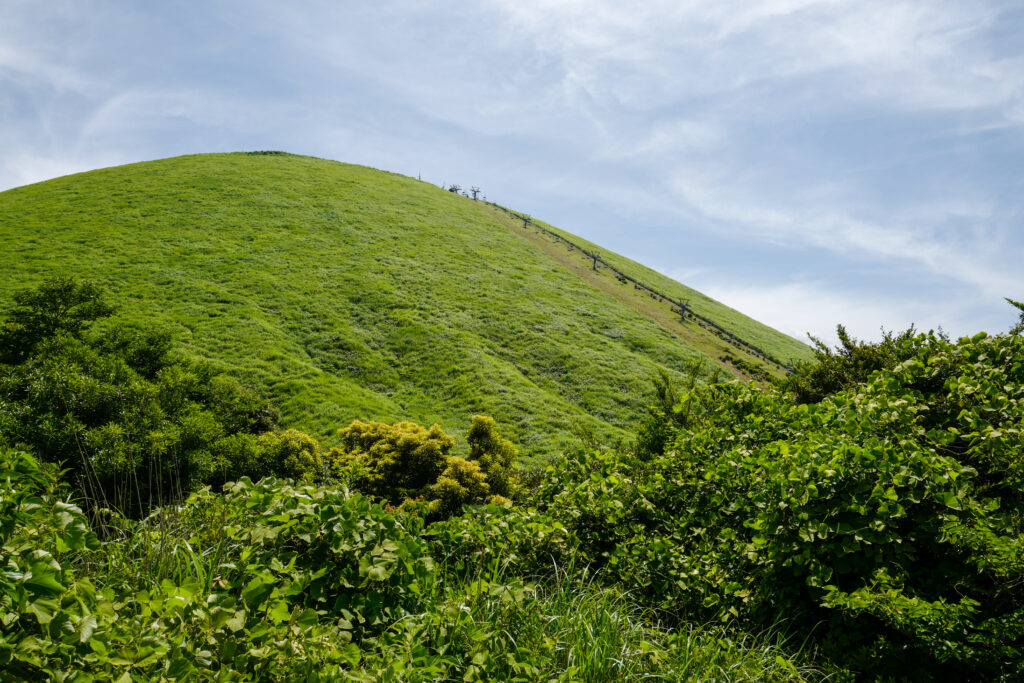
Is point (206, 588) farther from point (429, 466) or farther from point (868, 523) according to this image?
point (429, 466)

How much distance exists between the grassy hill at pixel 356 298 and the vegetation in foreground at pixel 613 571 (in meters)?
11.9

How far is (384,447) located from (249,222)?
3168 cm

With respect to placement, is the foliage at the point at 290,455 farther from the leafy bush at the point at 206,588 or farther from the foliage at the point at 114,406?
the leafy bush at the point at 206,588

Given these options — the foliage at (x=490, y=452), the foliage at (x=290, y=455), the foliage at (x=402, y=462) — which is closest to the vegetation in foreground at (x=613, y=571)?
the foliage at (x=490, y=452)

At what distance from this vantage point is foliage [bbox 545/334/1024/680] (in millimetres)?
3072

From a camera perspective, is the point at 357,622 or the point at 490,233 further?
the point at 490,233

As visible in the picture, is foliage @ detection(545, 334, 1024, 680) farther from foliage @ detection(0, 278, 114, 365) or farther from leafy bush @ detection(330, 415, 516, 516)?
foliage @ detection(0, 278, 114, 365)

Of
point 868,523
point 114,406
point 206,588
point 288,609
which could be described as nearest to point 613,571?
point 868,523

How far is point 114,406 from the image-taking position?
8.95 meters

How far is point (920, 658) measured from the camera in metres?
3.20

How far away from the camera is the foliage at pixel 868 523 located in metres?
3.07

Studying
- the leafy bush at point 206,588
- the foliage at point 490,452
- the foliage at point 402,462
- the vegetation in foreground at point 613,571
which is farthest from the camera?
the foliage at point 402,462

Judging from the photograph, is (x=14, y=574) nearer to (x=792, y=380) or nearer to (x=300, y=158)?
(x=792, y=380)

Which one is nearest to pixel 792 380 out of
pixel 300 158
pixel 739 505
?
pixel 739 505
